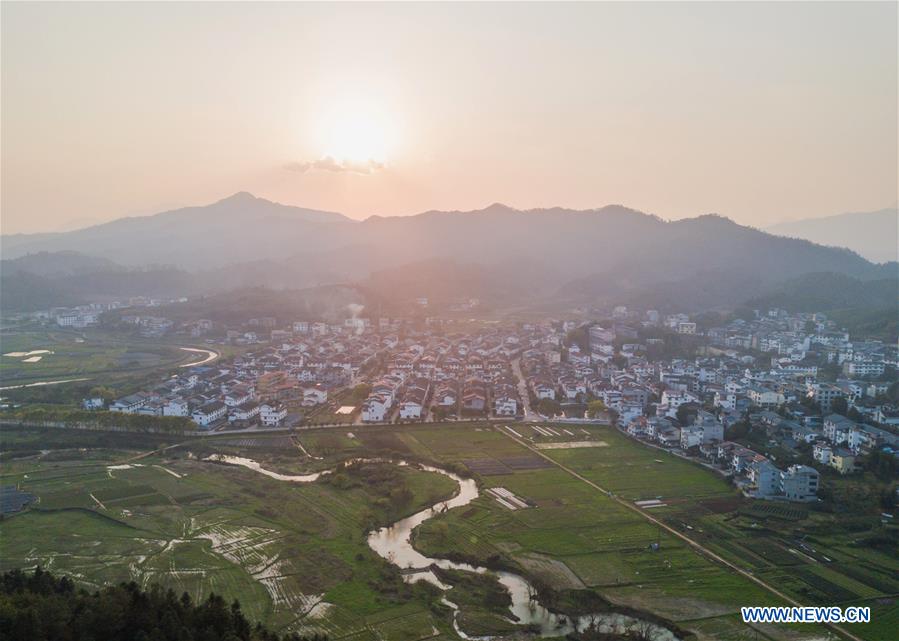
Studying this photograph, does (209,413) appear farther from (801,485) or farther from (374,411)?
(801,485)

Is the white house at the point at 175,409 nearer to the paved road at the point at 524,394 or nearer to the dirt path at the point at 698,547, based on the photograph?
the paved road at the point at 524,394

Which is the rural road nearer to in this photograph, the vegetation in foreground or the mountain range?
the mountain range

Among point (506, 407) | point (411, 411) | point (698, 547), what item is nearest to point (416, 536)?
point (698, 547)

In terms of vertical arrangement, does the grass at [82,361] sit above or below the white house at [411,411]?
above

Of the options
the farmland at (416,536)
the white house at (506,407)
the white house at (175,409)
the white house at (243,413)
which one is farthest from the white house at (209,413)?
the white house at (506,407)

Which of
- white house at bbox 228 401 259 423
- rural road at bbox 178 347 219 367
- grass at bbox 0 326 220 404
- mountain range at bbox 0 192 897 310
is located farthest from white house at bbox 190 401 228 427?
mountain range at bbox 0 192 897 310
